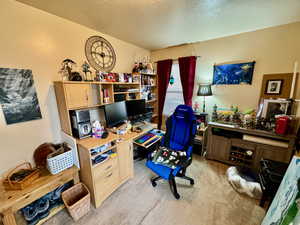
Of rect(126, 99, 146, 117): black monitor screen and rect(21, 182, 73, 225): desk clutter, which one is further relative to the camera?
rect(126, 99, 146, 117): black monitor screen

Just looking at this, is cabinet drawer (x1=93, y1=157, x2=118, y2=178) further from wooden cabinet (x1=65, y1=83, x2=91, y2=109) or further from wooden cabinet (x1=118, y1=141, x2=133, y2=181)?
wooden cabinet (x1=65, y1=83, x2=91, y2=109)

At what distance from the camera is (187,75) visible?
9.09 ft

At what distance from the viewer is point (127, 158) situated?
1879 mm

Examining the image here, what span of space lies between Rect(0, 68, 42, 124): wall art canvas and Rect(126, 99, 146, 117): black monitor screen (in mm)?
1253

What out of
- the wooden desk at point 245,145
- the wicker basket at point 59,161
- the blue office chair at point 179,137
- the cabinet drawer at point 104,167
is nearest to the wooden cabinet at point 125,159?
the cabinet drawer at point 104,167

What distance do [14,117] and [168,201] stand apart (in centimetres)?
212

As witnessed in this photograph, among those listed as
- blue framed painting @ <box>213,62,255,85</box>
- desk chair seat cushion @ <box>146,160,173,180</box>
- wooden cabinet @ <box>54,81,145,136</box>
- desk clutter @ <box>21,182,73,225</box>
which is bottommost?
desk clutter @ <box>21,182,73,225</box>

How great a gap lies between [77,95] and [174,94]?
225 centimetres

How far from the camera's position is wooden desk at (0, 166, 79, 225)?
3.63 ft

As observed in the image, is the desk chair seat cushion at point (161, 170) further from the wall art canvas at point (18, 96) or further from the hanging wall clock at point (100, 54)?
the hanging wall clock at point (100, 54)

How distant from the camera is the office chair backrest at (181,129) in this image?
71.4 inches

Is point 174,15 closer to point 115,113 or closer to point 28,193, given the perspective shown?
point 115,113

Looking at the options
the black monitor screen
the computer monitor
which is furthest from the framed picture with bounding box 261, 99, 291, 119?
the computer monitor

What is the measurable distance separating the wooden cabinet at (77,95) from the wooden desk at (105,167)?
0.47 m
